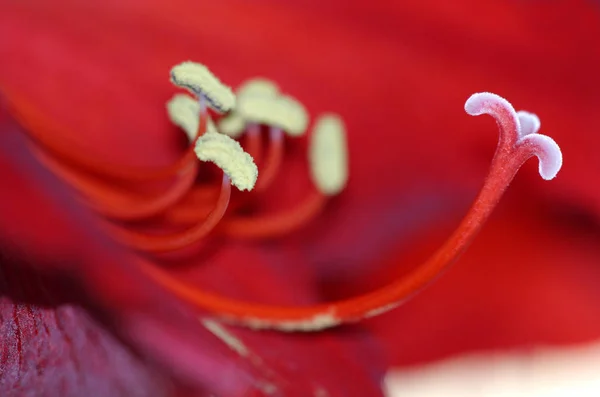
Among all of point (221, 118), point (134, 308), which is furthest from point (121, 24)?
point (134, 308)

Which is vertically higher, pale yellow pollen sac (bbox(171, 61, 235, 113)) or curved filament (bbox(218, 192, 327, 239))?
curved filament (bbox(218, 192, 327, 239))

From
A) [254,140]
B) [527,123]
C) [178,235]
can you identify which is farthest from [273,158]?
[527,123]

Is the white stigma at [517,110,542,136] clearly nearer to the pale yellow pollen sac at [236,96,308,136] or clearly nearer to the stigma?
the stigma

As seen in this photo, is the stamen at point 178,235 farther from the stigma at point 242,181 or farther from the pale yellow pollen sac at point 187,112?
the pale yellow pollen sac at point 187,112

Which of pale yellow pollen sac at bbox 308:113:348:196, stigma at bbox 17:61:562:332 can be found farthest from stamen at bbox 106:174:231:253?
pale yellow pollen sac at bbox 308:113:348:196

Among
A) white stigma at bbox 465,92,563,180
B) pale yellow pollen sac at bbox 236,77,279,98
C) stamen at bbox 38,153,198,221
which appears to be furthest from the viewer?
pale yellow pollen sac at bbox 236,77,279,98

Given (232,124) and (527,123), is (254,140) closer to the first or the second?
(232,124)

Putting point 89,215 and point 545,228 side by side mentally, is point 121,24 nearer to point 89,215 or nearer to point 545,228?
point 89,215
